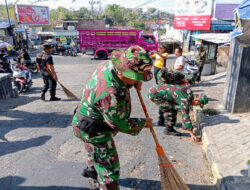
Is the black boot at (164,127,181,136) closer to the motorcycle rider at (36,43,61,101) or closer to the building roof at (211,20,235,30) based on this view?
the motorcycle rider at (36,43,61,101)

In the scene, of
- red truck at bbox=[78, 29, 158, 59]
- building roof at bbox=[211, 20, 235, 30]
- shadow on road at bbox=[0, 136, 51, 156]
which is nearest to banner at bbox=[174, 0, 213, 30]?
building roof at bbox=[211, 20, 235, 30]

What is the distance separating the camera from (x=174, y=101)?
12.6 ft

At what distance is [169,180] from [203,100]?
1676mm

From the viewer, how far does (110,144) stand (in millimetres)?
2178

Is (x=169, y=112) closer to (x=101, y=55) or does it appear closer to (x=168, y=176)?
(x=168, y=176)

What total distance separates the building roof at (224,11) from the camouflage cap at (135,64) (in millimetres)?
21636

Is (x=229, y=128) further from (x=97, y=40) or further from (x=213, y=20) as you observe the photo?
(x=213, y=20)

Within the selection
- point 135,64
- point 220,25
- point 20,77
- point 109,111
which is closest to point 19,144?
point 109,111

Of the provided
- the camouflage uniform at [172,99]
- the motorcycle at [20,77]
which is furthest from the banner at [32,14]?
the camouflage uniform at [172,99]

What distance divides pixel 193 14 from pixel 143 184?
18.7 metres

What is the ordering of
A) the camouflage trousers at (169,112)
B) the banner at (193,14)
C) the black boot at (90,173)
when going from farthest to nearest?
1. the banner at (193,14)
2. the camouflage trousers at (169,112)
3. the black boot at (90,173)

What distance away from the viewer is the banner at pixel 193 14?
1766cm

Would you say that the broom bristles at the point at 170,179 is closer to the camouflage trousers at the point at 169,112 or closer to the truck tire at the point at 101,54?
the camouflage trousers at the point at 169,112

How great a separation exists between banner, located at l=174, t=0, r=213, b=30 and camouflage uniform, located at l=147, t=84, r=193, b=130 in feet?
54.1
